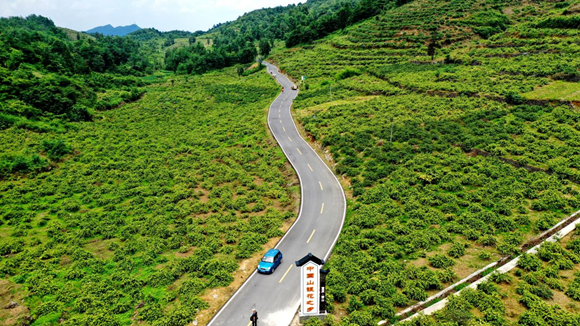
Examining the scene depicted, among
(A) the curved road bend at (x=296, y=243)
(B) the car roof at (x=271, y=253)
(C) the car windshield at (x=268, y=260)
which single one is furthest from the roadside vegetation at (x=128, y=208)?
(C) the car windshield at (x=268, y=260)

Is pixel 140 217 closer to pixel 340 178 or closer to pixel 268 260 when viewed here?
pixel 268 260

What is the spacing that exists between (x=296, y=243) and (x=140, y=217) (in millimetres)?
18276

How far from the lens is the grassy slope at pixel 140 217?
2206 centimetres

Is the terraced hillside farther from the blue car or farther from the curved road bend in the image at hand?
the blue car

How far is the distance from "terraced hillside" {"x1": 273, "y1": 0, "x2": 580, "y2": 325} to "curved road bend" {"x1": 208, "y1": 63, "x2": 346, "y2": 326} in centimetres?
196

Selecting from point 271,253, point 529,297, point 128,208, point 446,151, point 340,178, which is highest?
point 128,208

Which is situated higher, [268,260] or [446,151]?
[268,260]

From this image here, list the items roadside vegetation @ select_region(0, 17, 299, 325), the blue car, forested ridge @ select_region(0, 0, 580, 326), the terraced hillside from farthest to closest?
the blue car
the terraced hillside
roadside vegetation @ select_region(0, 17, 299, 325)
forested ridge @ select_region(0, 0, 580, 326)

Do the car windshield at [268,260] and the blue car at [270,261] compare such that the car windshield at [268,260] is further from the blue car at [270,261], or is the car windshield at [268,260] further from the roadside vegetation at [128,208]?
the roadside vegetation at [128,208]

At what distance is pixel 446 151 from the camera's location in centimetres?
3934

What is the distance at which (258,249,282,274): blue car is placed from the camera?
23953 mm

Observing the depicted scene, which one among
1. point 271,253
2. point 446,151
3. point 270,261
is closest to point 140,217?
point 271,253

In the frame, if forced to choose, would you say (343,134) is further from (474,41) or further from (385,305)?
(474,41)

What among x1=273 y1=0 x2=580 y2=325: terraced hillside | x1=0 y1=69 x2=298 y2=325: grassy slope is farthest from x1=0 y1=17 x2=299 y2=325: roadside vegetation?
x1=273 y1=0 x2=580 y2=325: terraced hillside
